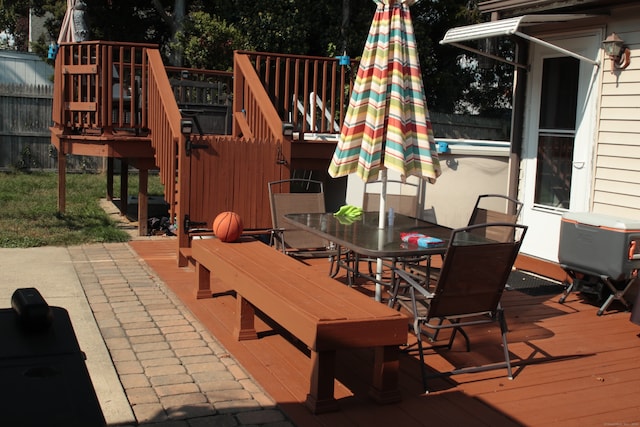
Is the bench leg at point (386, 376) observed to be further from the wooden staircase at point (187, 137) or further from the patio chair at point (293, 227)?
the wooden staircase at point (187, 137)

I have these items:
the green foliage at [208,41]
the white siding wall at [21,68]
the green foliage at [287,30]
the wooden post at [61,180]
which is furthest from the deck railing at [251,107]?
the white siding wall at [21,68]

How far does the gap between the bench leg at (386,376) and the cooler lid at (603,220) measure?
2660mm

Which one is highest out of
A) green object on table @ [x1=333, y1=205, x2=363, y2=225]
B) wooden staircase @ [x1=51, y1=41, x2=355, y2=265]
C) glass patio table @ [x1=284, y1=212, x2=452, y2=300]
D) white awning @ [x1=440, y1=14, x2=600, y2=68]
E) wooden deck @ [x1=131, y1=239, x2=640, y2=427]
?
white awning @ [x1=440, y1=14, x2=600, y2=68]

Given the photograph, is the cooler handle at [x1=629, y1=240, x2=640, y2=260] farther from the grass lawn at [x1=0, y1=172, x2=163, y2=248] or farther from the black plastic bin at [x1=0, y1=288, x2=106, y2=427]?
the grass lawn at [x1=0, y1=172, x2=163, y2=248]

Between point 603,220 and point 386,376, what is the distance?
2.84 m

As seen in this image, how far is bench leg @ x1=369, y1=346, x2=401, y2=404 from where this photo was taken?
12.6 ft

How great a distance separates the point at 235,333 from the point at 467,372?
163 centimetres

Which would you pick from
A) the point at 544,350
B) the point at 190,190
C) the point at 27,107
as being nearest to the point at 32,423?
the point at 544,350

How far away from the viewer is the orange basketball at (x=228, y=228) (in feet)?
19.4

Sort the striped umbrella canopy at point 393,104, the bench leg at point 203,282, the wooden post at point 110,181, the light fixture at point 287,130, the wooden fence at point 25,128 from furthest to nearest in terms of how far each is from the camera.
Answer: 1. the wooden fence at point 25,128
2. the wooden post at point 110,181
3. the light fixture at point 287,130
4. the bench leg at point 203,282
5. the striped umbrella canopy at point 393,104

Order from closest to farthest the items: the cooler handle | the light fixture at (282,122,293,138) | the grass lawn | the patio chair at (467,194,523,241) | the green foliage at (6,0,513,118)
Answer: the cooler handle
the patio chair at (467,194,523,241)
the light fixture at (282,122,293,138)
the grass lawn
the green foliage at (6,0,513,118)

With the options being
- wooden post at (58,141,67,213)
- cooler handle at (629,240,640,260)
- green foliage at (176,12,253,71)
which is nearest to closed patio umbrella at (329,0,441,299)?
cooler handle at (629,240,640,260)

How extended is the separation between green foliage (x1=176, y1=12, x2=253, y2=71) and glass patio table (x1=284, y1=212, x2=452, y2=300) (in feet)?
27.8

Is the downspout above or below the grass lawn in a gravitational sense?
above
